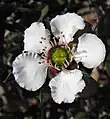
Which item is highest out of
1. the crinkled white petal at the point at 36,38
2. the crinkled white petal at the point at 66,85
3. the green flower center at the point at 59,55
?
the crinkled white petal at the point at 36,38

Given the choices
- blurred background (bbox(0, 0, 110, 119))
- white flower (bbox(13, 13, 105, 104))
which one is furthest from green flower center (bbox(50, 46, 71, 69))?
blurred background (bbox(0, 0, 110, 119))

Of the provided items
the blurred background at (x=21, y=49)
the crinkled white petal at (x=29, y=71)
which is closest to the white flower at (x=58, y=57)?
the crinkled white petal at (x=29, y=71)

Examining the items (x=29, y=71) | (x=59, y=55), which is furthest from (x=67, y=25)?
(x=29, y=71)

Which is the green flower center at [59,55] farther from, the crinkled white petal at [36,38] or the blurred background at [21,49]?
the blurred background at [21,49]

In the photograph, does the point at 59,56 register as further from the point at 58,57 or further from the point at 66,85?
the point at 66,85

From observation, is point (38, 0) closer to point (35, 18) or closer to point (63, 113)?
point (35, 18)

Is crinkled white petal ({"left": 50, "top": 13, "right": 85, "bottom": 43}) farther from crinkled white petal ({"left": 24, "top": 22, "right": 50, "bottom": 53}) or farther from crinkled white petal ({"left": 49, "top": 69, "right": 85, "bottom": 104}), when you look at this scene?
crinkled white petal ({"left": 49, "top": 69, "right": 85, "bottom": 104})
